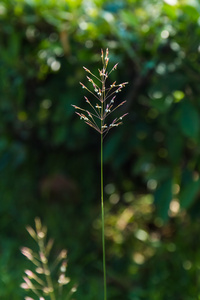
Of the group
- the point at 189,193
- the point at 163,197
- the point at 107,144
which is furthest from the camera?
the point at 107,144

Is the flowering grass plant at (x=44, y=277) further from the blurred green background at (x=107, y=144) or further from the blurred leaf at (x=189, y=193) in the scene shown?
the blurred leaf at (x=189, y=193)

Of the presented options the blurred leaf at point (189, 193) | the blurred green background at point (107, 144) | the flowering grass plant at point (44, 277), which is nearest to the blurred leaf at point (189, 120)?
the blurred green background at point (107, 144)

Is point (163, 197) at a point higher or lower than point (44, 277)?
higher

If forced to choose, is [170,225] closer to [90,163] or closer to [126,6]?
[90,163]

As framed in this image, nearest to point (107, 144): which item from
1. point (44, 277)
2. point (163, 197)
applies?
point (163, 197)

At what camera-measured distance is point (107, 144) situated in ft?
7.43

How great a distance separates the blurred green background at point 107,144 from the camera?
197 centimetres

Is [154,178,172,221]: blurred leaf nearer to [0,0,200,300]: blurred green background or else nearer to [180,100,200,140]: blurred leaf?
[0,0,200,300]: blurred green background

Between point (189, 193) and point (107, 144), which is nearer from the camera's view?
point (189, 193)

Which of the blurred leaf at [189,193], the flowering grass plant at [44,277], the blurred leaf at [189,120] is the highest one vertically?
the blurred leaf at [189,120]

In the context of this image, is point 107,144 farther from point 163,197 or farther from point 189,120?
point 189,120

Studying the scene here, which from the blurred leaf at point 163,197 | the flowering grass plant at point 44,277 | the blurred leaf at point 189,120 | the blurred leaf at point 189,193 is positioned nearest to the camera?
the flowering grass plant at point 44,277

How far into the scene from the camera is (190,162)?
90.0 inches

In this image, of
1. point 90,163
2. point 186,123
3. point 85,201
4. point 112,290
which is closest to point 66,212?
point 85,201
